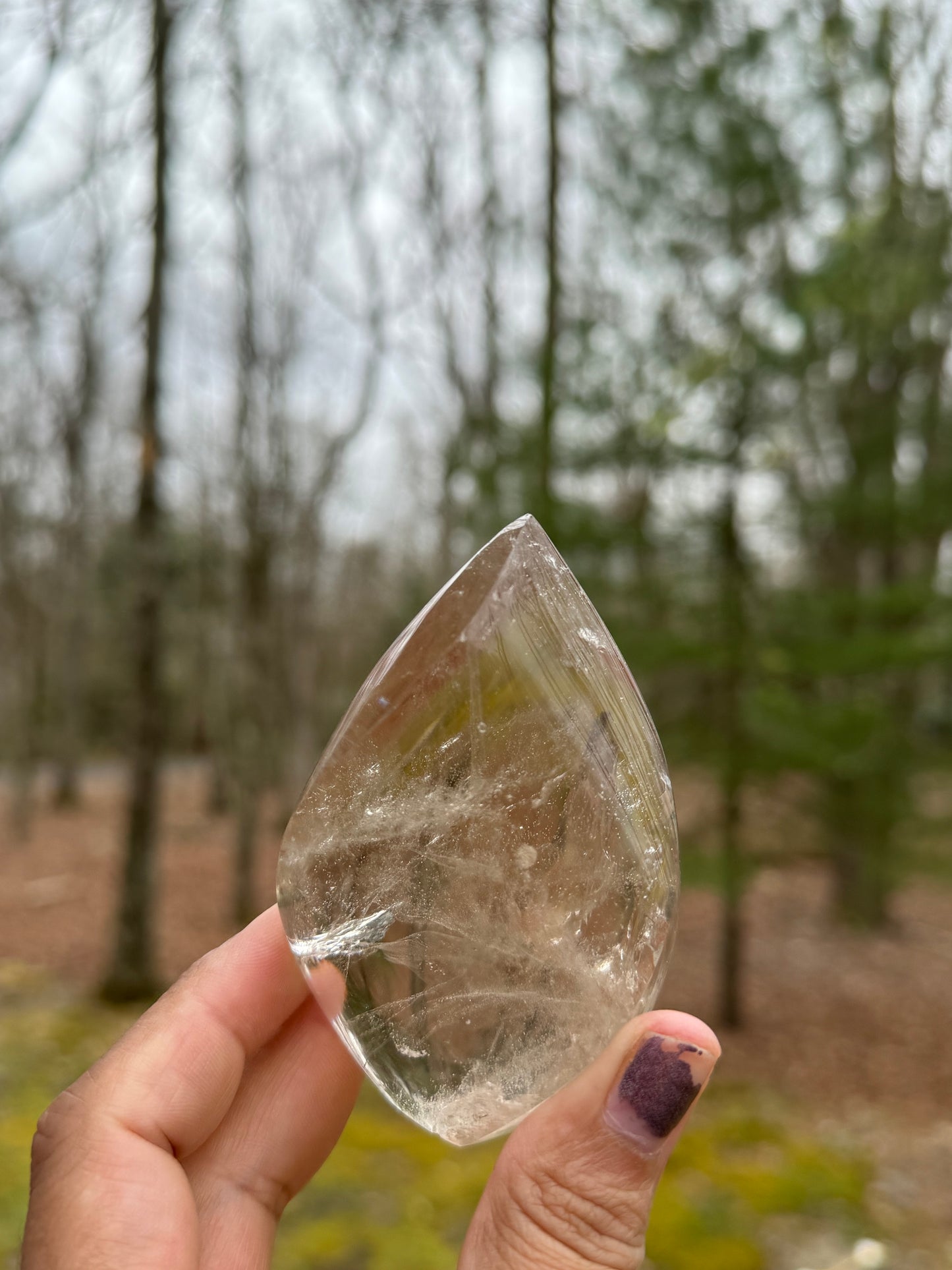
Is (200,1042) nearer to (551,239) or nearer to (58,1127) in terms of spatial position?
(58,1127)

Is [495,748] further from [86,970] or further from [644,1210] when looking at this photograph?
[86,970]

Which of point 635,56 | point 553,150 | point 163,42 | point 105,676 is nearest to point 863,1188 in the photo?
point 553,150

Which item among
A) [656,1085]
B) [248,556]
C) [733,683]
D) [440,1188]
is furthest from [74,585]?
[656,1085]

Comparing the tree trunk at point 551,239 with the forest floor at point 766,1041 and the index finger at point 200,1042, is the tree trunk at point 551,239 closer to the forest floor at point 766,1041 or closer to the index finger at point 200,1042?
the forest floor at point 766,1041

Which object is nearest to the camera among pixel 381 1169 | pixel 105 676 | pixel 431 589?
pixel 381 1169

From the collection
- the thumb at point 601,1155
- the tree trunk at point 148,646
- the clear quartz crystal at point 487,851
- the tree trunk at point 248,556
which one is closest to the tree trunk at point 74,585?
the tree trunk at point 248,556

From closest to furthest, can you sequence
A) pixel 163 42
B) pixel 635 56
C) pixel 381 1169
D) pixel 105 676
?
1. pixel 381 1169
2. pixel 163 42
3. pixel 635 56
4. pixel 105 676
